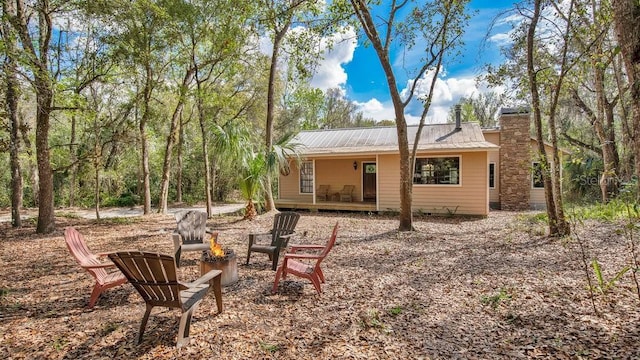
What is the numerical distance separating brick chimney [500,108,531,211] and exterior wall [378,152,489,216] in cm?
337

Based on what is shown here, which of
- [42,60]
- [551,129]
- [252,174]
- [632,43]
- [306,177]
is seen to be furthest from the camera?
[306,177]

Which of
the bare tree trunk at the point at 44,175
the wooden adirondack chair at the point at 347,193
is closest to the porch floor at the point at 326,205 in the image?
the wooden adirondack chair at the point at 347,193

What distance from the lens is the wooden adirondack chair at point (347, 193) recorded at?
537 inches

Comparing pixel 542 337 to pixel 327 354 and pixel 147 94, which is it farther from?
pixel 147 94

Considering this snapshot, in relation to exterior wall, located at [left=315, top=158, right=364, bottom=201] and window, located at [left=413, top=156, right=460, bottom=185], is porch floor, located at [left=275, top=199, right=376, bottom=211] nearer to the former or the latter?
exterior wall, located at [left=315, top=158, right=364, bottom=201]

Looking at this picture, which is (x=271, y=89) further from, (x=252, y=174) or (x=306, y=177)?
(x=306, y=177)

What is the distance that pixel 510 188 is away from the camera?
13.5 m

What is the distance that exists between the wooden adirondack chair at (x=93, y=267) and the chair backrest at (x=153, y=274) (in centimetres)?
76

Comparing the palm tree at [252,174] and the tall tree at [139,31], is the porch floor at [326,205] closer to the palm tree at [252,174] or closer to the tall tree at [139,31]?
the palm tree at [252,174]

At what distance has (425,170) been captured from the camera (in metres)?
11.8

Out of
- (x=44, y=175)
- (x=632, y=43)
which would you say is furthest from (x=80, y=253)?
(x=44, y=175)

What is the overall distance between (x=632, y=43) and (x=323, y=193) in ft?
40.2

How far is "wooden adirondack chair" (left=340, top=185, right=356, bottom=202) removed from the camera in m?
13.6

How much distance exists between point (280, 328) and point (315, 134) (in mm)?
12990
